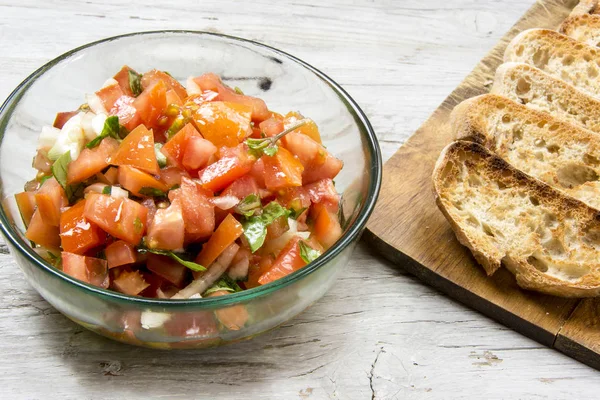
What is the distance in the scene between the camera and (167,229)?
2.02 metres

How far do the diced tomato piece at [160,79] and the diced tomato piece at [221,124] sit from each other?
0.82 ft

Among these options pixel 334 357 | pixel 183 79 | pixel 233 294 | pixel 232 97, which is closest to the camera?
pixel 233 294

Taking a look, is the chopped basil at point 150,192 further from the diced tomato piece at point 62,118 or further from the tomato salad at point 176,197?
the diced tomato piece at point 62,118

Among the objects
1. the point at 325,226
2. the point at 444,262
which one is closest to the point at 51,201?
the point at 325,226

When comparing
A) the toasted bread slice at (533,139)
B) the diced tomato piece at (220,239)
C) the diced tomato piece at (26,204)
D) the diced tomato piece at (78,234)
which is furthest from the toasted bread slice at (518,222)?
the diced tomato piece at (26,204)

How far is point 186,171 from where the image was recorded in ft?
7.24

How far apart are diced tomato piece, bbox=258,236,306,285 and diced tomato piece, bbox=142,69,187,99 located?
0.71 meters

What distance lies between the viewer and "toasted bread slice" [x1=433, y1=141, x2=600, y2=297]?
2.51m

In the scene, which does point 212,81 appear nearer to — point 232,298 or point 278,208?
point 278,208

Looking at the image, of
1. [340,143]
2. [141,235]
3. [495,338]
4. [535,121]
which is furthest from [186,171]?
[535,121]

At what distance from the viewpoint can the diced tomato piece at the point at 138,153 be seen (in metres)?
2.13

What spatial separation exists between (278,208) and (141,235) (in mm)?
400

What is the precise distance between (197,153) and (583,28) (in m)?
2.31

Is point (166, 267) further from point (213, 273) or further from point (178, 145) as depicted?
point (178, 145)
